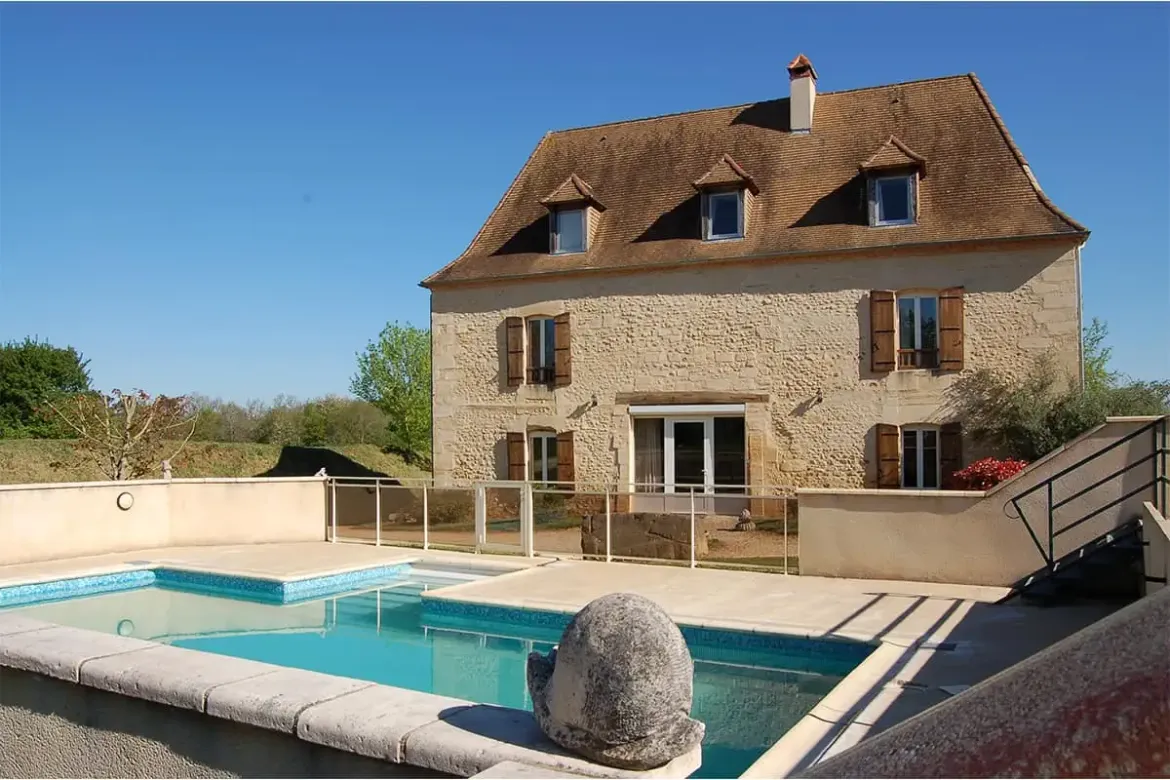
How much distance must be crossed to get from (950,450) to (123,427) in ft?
53.0

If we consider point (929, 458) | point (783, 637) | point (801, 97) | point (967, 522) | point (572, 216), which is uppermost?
point (801, 97)

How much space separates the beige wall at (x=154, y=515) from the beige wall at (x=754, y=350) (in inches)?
222

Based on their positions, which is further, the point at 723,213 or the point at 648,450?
the point at 648,450

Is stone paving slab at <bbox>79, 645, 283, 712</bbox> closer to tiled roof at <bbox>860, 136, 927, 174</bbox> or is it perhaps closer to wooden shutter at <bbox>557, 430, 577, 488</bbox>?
wooden shutter at <bbox>557, 430, 577, 488</bbox>

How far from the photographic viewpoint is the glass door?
18.1 meters

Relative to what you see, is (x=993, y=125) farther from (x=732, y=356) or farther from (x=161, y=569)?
(x=161, y=569)

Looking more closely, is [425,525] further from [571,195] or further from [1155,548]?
[1155,548]

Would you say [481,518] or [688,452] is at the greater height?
[688,452]

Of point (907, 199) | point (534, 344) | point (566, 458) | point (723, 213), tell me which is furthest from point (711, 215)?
point (566, 458)

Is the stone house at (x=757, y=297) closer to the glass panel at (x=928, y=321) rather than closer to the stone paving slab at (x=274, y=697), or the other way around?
the glass panel at (x=928, y=321)

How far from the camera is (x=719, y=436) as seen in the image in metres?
18.2

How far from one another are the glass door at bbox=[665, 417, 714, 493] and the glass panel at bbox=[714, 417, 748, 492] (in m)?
0.16

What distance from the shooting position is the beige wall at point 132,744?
136 inches

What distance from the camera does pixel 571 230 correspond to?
64.2 ft
